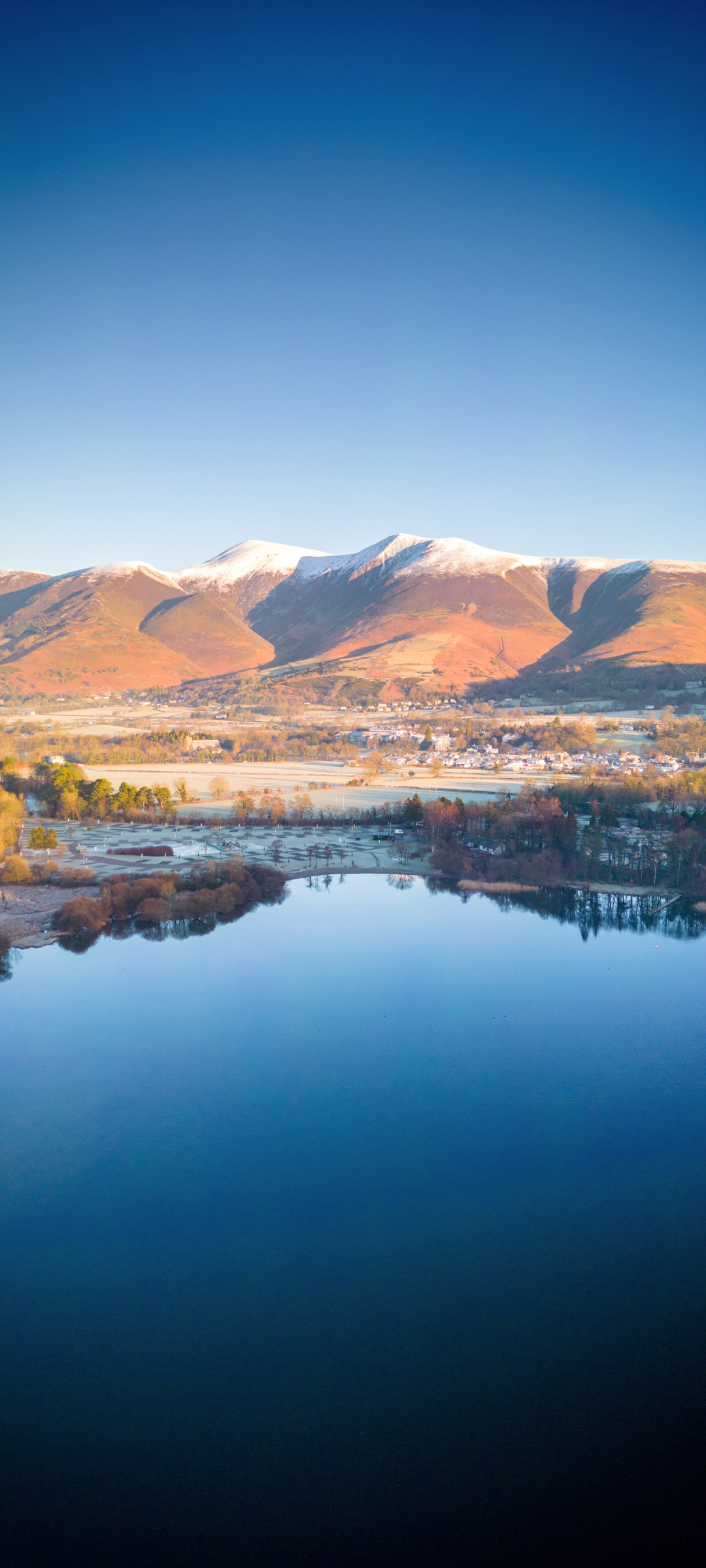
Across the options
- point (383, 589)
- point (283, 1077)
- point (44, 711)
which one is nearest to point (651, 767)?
point (283, 1077)

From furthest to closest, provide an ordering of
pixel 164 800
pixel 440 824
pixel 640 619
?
pixel 640 619
pixel 164 800
pixel 440 824

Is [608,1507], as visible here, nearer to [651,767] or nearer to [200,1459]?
[200,1459]

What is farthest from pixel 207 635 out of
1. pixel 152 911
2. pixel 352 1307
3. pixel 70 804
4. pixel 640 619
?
pixel 352 1307

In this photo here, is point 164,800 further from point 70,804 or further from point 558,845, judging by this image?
point 558,845

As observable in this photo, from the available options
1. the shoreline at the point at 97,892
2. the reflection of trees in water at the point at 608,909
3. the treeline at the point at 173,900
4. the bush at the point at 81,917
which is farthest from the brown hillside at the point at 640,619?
the bush at the point at 81,917

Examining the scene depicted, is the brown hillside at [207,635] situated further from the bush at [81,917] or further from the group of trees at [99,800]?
the bush at [81,917]

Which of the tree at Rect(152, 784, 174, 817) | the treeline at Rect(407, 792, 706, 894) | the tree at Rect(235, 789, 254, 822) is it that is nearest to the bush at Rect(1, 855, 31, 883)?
the tree at Rect(152, 784, 174, 817)

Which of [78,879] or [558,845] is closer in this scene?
[78,879]
